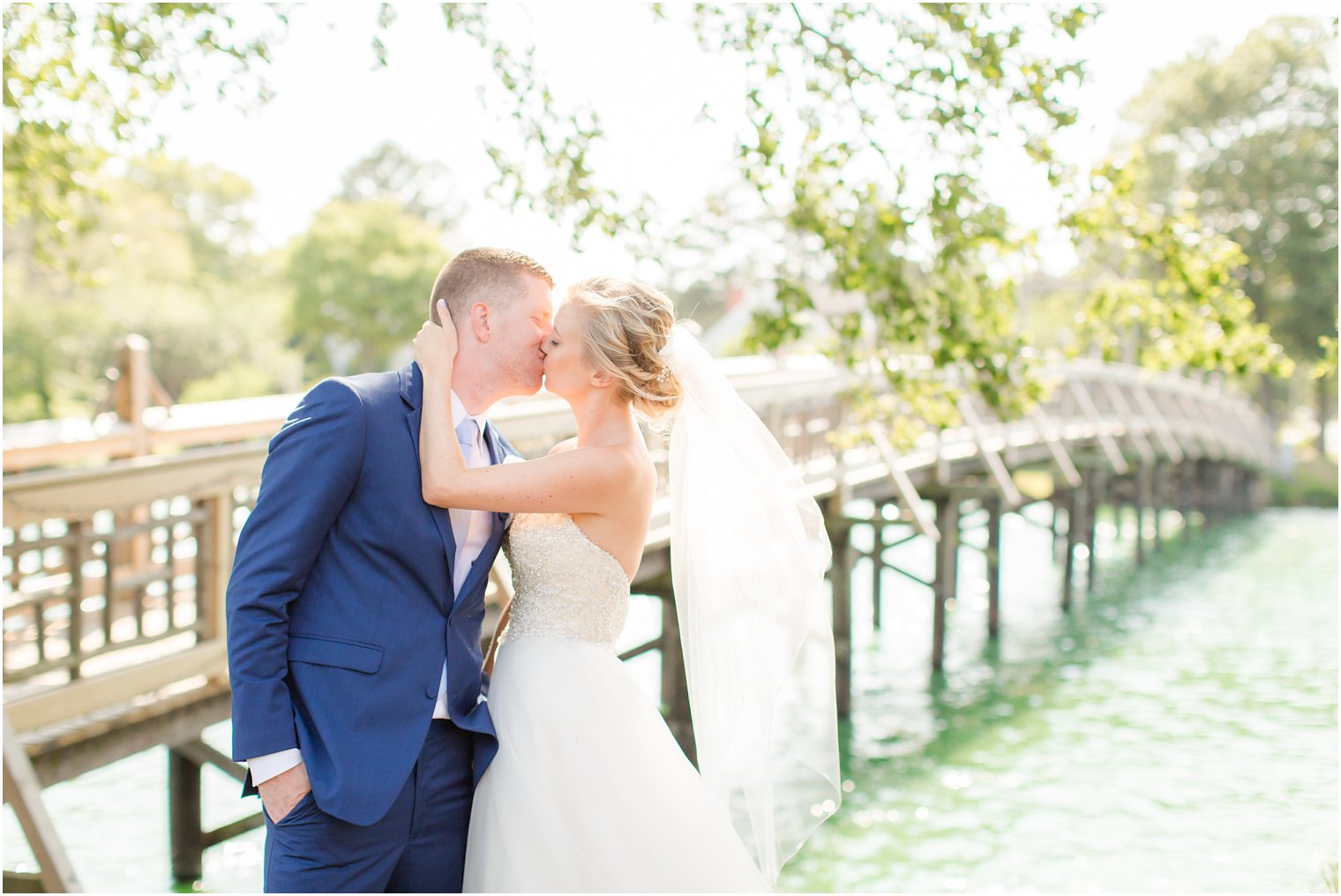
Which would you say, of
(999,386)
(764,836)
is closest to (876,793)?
(999,386)

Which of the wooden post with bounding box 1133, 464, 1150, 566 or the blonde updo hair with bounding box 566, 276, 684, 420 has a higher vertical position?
the blonde updo hair with bounding box 566, 276, 684, 420

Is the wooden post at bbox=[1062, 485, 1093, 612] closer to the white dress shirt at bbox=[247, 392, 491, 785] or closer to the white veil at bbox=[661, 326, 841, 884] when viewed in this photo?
the white veil at bbox=[661, 326, 841, 884]

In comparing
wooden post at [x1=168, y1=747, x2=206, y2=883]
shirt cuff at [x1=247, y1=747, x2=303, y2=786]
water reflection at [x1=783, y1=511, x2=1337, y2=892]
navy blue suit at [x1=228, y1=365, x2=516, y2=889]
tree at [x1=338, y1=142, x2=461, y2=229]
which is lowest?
water reflection at [x1=783, y1=511, x2=1337, y2=892]

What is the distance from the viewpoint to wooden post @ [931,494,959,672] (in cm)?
1431

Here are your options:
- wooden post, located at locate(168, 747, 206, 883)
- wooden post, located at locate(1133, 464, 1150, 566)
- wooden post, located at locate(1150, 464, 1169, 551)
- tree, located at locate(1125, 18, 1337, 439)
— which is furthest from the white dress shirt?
tree, located at locate(1125, 18, 1337, 439)

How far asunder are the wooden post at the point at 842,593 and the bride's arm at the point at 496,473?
31.3 ft

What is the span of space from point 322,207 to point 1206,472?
3571cm

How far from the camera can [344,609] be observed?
8.85ft

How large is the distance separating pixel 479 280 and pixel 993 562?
14.6 metres

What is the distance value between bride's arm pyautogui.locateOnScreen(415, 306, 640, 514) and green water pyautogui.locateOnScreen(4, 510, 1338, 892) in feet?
18.8

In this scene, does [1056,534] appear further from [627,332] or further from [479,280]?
[479,280]

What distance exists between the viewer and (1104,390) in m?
25.8

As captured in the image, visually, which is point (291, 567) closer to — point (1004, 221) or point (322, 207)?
point (1004, 221)

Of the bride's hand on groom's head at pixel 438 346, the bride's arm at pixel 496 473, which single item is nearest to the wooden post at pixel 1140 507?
the bride's arm at pixel 496 473
